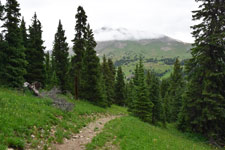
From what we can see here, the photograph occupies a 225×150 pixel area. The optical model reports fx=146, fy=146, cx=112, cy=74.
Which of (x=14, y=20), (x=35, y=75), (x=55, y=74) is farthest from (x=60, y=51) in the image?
(x=14, y=20)

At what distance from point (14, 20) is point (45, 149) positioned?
23.0m

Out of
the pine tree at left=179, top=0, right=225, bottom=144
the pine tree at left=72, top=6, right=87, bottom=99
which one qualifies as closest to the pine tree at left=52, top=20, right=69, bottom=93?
the pine tree at left=72, top=6, right=87, bottom=99

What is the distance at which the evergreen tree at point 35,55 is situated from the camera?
104 ft

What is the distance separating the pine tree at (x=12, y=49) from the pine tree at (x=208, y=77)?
25289 millimetres

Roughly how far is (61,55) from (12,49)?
15022 mm

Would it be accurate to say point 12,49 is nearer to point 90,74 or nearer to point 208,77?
point 90,74

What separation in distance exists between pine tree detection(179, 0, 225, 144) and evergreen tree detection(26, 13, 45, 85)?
2963 cm

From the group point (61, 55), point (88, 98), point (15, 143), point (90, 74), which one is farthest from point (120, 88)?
point (15, 143)

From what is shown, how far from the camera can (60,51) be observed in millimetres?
37156

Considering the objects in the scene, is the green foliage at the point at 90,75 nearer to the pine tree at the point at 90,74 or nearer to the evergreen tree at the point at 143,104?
the pine tree at the point at 90,74

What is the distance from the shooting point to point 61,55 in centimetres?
3725

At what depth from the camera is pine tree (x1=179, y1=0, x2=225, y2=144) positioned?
1705 centimetres

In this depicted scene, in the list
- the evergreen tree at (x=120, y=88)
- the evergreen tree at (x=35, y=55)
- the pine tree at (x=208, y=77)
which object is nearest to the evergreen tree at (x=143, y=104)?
the pine tree at (x=208, y=77)

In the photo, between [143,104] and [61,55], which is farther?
[61,55]
